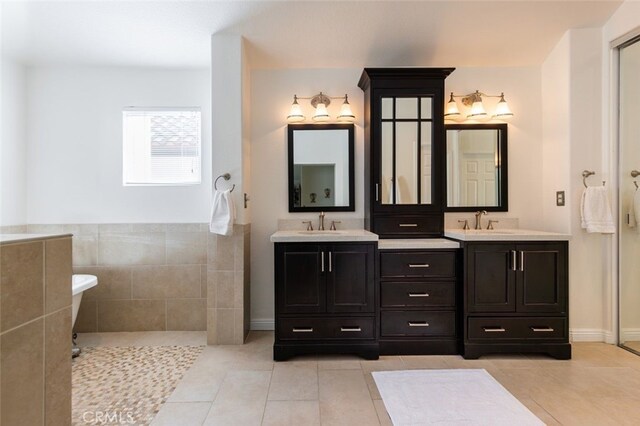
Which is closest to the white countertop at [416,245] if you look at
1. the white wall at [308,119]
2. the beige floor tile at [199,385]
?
the white wall at [308,119]

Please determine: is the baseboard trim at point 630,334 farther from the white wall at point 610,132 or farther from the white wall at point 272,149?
the white wall at point 272,149

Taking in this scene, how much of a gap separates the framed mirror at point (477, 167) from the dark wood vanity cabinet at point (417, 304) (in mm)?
870

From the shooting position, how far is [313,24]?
264cm

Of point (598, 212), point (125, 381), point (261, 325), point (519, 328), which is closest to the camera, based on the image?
point (125, 381)

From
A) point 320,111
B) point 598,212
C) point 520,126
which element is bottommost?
point 598,212

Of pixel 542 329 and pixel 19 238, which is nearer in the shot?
pixel 19 238

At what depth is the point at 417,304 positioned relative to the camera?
8.19ft

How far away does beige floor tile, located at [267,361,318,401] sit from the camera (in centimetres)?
199

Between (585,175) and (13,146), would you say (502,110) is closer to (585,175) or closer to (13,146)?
(585,175)

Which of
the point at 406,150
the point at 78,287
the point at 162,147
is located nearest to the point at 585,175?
the point at 406,150

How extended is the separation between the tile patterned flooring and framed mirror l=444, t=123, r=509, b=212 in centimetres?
135

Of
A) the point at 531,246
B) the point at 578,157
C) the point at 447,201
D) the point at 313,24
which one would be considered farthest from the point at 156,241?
the point at 578,157

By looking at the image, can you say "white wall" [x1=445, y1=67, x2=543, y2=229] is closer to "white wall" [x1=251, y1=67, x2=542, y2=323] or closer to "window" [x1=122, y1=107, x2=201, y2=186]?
"white wall" [x1=251, y1=67, x2=542, y2=323]

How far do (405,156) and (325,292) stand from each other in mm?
1332
